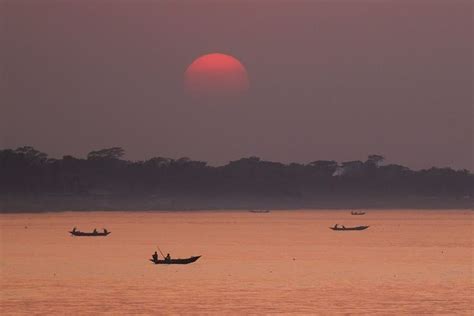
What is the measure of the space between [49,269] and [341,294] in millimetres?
32936

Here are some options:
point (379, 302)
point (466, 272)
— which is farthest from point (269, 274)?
point (379, 302)

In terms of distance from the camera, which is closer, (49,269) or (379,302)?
(379,302)

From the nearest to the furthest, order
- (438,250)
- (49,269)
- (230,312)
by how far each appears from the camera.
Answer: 1. (230,312)
2. (49,269)
3. (438,250)

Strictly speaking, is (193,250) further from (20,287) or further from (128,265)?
(20,287)

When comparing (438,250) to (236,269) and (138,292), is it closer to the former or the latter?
(236,269)

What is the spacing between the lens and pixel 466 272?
9125 cm

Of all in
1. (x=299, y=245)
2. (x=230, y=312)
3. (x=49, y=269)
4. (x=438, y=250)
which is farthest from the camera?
(x=299, y=245)

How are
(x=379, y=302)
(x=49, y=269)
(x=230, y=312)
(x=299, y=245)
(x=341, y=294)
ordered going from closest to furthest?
(x=230, y=312), (x=379, y=302), (x=341, y=294), (x=49, y=269), (x=299, y=245)

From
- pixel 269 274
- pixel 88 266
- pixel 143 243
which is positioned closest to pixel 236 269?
pixel 269 274

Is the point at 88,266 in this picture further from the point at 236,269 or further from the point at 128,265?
the point at 236,269

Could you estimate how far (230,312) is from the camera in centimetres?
6128

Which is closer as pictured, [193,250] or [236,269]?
[236,269]

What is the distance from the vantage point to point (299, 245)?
145 meters

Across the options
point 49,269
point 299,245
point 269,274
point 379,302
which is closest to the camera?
point 379,302
